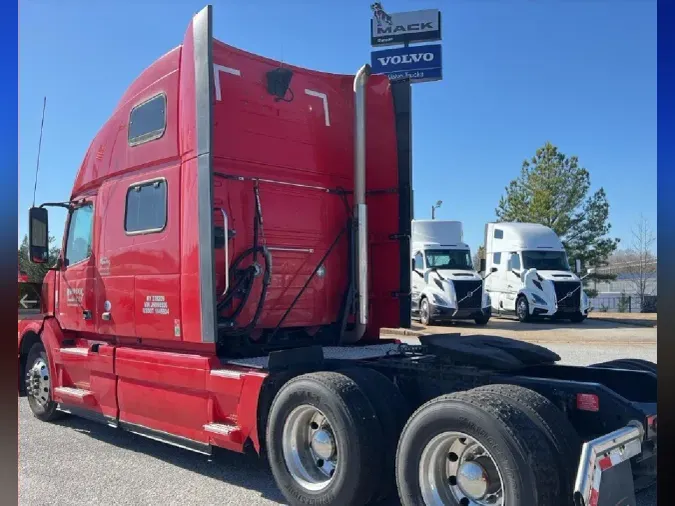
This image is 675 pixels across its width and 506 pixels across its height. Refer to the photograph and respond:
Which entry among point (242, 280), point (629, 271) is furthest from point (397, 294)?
point (629, 271)

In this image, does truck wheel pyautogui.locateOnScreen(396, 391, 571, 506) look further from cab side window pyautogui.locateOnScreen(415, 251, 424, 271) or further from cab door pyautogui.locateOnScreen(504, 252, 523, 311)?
cab door pyautogui.locateOnScreen(504, 252, 523, 311)

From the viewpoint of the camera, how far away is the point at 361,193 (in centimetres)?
647

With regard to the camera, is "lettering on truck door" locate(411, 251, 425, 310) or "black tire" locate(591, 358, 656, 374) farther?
"lettering on truck door" locate(411, 251, 425, 310)

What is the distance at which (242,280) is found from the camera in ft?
18.8

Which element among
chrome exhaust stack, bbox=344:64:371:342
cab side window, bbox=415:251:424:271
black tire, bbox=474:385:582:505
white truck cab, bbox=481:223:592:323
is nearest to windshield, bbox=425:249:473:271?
cab side window, bbox=415:251:424:271

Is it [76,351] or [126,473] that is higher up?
[76,351]

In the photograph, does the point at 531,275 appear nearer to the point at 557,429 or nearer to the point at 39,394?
the point at 39,394

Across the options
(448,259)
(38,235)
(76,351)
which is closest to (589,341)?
(448,259)

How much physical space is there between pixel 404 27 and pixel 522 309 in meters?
21.2

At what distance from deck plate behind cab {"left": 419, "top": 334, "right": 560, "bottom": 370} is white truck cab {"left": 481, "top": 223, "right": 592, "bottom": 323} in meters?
18.3

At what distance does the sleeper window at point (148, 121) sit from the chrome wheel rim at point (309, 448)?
3.02 m

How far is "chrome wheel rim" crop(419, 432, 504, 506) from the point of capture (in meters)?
3.69

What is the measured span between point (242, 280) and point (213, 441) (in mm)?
1398

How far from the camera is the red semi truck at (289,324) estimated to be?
3.80 m
